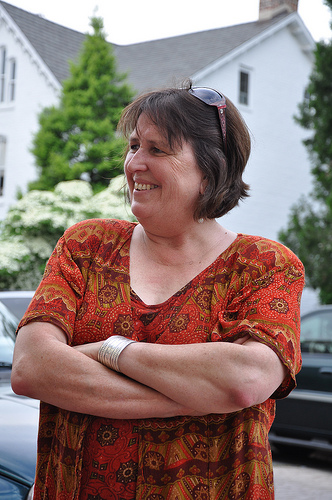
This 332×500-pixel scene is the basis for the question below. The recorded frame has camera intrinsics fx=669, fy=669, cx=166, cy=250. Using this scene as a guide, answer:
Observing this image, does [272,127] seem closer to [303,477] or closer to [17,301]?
[303,477]

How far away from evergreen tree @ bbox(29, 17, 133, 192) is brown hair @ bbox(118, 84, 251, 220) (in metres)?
14.8

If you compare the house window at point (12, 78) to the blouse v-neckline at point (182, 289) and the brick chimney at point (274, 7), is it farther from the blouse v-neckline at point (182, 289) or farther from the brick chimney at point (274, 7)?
the blouse v-neckline at point (182, 289)

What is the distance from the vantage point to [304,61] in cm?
2441

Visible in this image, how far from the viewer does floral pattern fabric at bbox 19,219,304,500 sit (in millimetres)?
2004

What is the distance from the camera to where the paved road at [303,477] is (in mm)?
6297

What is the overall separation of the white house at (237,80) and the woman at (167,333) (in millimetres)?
19294

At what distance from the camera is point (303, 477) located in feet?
23.0

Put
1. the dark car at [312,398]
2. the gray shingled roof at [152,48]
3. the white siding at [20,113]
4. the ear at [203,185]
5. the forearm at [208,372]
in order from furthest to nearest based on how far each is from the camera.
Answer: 1. the white siding at [20,113]
2. the gray shingled roof at [152,48]
3. the dark car at [312,398]
4. the ear at [203,185]
5. the forearm at [208,372]

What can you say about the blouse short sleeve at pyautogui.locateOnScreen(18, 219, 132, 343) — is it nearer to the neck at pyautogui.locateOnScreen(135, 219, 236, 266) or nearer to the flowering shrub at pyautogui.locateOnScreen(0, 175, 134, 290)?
the neck at pyautogui.locateOnScreen(135, 219, 236, 266)

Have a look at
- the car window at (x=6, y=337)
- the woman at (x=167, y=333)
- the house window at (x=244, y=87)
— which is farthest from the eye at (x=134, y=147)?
the house window at (x=244, y=87)

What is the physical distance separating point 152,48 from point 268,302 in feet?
A: 80.1

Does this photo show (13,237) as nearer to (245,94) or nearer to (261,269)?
(245,94)

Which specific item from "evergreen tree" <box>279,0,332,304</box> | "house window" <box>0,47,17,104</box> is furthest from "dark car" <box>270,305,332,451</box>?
"house window" <box>0,47,17,104</box>

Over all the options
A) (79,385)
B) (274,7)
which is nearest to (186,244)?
(79,385)
